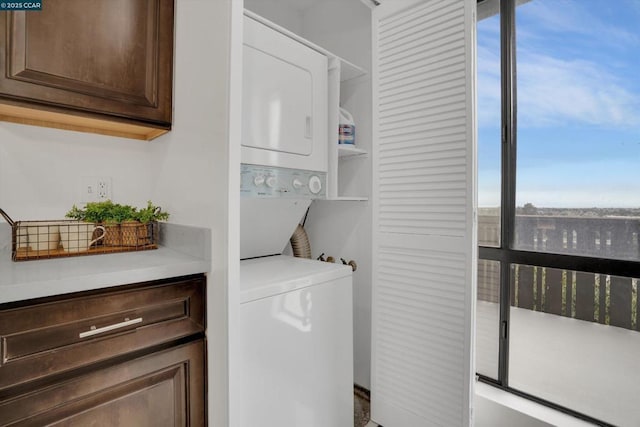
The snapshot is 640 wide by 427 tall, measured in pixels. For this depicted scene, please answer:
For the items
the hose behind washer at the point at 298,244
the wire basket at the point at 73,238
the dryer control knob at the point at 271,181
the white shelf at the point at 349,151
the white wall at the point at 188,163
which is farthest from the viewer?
the hose behind washer at the point at 298,244

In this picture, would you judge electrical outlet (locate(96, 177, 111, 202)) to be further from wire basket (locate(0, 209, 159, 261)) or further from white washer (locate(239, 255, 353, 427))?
white washer (locate(239, 255, 353, 427))

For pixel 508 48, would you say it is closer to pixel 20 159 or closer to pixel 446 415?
pixel 446 415

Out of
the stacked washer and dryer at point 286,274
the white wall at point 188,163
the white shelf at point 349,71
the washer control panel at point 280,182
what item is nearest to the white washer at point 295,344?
the stacked washer and dryer at point 286,274

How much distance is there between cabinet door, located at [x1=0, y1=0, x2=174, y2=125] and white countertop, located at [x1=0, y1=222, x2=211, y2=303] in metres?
0.60

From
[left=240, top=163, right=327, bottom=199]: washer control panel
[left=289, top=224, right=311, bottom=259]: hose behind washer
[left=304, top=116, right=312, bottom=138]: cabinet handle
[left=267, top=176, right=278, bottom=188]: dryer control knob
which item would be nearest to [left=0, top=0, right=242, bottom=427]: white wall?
[left=240, top=163, right=327, bottom=199]: washer control panel

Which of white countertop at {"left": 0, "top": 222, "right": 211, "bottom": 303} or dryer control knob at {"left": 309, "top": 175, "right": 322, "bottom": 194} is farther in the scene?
dryer control knob at {"left": 309, "top": 175, "right": 322, "bottom": 194}

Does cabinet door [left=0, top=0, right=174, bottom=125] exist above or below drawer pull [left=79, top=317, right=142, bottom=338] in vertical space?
above

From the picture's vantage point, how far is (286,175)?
1.59 m

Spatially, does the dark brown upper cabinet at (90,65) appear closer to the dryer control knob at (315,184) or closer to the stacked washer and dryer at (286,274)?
the stacked washer and dryer at (286,274)

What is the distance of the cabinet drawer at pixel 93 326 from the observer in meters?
0.88

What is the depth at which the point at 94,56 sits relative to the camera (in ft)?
4.31

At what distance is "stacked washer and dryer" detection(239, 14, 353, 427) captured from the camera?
4.34 feet

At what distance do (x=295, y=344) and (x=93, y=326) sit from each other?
0.78 m

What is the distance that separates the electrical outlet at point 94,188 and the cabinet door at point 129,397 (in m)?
0.92
